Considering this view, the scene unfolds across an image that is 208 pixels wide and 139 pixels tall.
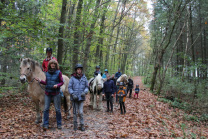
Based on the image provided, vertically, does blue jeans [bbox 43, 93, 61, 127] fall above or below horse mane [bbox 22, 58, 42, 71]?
below

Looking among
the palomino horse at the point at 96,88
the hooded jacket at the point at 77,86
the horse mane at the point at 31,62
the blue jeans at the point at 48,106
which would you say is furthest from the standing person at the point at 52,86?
the palomino horse at the point at 96,88

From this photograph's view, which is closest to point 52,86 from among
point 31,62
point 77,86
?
point 77,86

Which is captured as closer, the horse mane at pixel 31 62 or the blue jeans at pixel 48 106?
the blue jeans at pixel 48 106

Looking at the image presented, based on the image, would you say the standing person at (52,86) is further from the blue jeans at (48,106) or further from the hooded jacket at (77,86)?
the hooded jacket at (77,86)

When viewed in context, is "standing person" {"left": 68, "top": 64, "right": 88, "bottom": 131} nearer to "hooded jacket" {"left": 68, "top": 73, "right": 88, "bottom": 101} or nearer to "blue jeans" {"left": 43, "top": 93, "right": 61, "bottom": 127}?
"hooded jacket" {"left": 68, "top": 73, "right": 88, "bottom": 101}

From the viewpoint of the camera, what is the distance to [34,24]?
6336mm

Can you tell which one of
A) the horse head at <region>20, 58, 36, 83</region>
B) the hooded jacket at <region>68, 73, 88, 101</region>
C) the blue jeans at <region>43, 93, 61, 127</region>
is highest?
the horse head at <region>20, 58, 36, 83</region>

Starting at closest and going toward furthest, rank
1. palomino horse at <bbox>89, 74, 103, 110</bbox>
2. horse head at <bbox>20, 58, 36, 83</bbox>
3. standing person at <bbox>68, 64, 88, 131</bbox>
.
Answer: horse head at <bbox>20, 58, 36, 83</bbox>, standing person at <bbox>68, 64, 88, 131</bbox>, palomino horse at <bbox>89, 74, 103, 110</bbox>

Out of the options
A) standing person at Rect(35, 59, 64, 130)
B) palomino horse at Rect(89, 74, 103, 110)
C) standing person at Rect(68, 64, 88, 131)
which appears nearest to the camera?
standing person at Rect(35, 59, 64, 130)

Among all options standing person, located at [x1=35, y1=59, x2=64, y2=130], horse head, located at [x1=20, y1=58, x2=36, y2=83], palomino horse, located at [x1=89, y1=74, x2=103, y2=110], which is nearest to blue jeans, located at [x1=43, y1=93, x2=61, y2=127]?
standing person, located at [x1=35, y1=59, x2=64, y2=130]

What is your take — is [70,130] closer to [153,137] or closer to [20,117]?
[20,117]

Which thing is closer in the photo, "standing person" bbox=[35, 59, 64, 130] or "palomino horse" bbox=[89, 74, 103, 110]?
"standing person" bbox=[35, 59, 64, 130]

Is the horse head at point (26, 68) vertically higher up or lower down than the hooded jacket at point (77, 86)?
higher up

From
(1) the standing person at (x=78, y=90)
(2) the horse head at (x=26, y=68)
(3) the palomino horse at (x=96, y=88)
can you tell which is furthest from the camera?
(3) the palomino horse at (x=96, y=88)
